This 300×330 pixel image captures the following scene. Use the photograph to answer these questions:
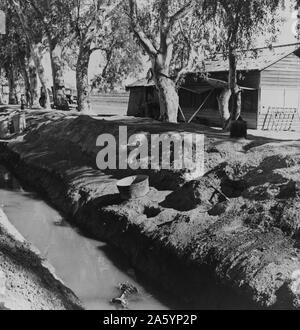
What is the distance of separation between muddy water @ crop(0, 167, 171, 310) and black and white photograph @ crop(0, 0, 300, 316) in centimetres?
5

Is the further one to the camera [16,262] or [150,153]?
[150,153]

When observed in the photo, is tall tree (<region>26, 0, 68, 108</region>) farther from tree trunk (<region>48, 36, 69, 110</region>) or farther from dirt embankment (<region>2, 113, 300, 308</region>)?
dirt embankment (<region>2, 113, 300, 308</region>)

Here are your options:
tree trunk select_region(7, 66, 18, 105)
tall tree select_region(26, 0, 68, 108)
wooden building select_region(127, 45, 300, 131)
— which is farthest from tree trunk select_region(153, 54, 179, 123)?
tree trunk select_region(7, 66, 18, 105)

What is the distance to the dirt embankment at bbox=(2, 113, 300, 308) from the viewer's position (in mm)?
8281

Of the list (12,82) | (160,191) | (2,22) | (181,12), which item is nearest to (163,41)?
(181,12)

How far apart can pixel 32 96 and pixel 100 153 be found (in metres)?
20.6

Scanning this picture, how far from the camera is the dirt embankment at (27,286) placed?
22.5 feet

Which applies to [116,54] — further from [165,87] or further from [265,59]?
[165,87]

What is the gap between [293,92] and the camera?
27297mm

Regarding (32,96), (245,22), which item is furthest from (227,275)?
(32,96)

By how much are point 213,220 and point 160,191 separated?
313cm

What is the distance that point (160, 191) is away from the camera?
13266 millimetres

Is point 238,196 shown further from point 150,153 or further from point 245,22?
point 245,22

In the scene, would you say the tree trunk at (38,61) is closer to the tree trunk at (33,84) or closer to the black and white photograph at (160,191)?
the black and white photograph at (160,191)
